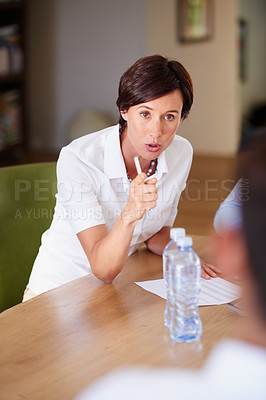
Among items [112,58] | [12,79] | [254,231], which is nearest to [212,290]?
[254,231]

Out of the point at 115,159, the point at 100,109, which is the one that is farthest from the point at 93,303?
the point at 100,109

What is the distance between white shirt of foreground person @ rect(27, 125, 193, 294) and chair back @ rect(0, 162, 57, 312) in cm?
12

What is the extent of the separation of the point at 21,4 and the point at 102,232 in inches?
187

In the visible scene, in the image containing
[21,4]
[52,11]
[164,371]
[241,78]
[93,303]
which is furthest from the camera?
[241,78]

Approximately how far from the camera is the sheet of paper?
3.67 ft

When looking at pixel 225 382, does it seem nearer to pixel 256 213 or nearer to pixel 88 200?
pixel 256 213

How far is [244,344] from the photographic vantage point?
0.57 m

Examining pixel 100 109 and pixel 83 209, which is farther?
pixel 100 109

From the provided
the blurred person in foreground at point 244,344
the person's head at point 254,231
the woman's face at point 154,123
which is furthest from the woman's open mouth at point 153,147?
the person's head at point 254,231

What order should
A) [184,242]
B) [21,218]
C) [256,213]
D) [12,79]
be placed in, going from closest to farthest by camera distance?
1. [256,213]
2. [184,242]
3. [21,218]
4. [12,79]

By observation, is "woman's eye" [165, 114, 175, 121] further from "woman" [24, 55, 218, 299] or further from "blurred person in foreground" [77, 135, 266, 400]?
"blurred person in foreground" [77, 135, 266, 400]

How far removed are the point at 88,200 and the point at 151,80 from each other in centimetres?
35

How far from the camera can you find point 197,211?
13.1ft

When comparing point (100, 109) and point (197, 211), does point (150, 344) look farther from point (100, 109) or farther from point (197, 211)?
point (100, 109)
